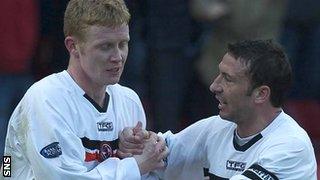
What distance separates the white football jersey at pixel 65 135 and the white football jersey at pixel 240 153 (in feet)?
1.09

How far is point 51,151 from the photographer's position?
177 inches

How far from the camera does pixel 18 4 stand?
6375mm

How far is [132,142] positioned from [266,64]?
0.61 meters

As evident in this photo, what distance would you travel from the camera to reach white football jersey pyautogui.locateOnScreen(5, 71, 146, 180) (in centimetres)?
452

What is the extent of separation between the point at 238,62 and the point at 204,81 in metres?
1.96

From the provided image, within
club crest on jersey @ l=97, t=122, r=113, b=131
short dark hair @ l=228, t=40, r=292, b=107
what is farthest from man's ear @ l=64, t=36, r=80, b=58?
short dark hair @ l=228, t=40, r=292, b=107

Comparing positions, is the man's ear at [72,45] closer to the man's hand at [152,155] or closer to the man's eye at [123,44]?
the man's eye at [123,44]

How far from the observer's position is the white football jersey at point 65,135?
4516 millimetres

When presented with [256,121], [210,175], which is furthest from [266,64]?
[210,175]

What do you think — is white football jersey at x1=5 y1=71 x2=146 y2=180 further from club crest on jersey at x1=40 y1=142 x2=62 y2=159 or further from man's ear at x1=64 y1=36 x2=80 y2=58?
man's ear at x1=64 y1=36 x2=80 y2=58

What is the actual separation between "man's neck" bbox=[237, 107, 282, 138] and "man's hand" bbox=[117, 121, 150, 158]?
0.39 m

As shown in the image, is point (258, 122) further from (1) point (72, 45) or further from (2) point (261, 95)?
(1) point (72, 45)

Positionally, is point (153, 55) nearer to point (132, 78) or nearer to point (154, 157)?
point (132, 78)


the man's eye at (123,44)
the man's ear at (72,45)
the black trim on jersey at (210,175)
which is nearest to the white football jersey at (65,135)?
the man's ear at (72,45)
